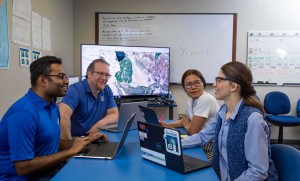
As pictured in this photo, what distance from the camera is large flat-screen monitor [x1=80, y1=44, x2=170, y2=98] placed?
404 centimetres

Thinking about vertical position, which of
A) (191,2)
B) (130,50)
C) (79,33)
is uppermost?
(191,2)

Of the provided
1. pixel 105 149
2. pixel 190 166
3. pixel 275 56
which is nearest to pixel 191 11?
pixel 275 56

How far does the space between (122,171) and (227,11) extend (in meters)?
3.70

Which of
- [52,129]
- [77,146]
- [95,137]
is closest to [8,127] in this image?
[52,129]

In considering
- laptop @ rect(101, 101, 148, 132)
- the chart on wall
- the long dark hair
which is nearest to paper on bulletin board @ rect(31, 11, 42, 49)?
laptop @ rect(101, 101, 148, 132)

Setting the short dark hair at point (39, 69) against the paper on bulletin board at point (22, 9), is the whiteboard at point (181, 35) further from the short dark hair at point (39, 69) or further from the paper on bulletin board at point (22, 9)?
the short dark hair at point (39, 69)

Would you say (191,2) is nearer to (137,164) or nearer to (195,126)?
(195,126)

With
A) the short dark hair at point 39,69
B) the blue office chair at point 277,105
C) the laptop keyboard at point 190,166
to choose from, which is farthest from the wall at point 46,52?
the blue office chair at point 277,105

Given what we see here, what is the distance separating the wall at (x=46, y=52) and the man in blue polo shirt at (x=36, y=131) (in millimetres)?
1005

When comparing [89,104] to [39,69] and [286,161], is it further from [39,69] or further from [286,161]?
[286,161]

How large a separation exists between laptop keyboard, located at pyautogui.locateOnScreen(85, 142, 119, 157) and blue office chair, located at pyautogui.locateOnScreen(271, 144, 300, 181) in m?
0.87

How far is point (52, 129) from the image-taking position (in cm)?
155

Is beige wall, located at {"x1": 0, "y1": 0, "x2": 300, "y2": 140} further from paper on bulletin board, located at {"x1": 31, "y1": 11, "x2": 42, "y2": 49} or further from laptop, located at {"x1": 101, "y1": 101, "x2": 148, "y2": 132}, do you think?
laptop, located at {"x1": 101, "y1": 101, "x2": 148, "y2": 132}

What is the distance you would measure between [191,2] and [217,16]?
47 centimetres
